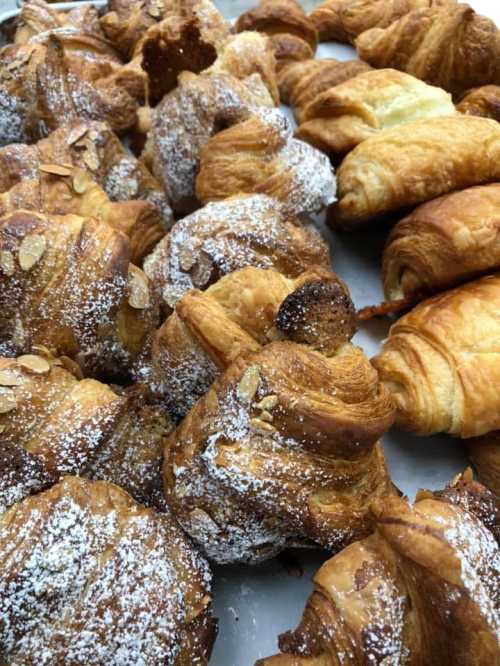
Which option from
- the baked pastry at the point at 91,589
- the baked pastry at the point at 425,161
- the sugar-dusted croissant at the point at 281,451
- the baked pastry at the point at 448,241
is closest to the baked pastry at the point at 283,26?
the baked pastry at the point at 425,161

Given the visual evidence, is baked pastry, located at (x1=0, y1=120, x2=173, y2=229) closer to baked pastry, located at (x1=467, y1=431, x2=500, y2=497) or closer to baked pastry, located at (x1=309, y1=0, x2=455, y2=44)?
baked pastry, located at (x1=467, y1=431, x2=500, y2=497)

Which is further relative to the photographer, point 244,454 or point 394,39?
point 394,39

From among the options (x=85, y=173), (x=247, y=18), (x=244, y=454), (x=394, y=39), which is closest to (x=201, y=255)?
(x=85, y=173)

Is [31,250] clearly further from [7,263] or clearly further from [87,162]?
[87,162]

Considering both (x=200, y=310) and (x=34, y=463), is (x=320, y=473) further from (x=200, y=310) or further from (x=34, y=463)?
(x=34, y=463)

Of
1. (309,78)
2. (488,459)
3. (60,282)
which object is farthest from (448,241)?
(309,78)

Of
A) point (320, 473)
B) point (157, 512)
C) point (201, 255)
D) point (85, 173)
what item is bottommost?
point (157, 512)
